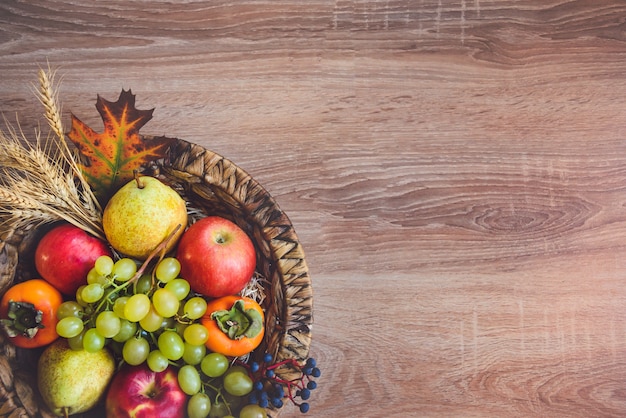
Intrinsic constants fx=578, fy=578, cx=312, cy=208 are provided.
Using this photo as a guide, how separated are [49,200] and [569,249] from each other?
966 millimetres

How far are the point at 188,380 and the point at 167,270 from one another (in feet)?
0.54

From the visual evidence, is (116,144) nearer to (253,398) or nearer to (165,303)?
(165,303)

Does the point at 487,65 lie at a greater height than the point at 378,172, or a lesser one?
greater

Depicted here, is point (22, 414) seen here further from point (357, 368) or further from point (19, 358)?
point (357, 368)

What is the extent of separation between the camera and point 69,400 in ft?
2.72

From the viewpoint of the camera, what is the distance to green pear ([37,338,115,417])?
0.83m

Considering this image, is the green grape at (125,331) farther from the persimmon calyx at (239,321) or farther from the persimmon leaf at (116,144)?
the persimmon leaf at (116,144)

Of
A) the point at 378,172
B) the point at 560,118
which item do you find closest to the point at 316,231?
the point at 378,172

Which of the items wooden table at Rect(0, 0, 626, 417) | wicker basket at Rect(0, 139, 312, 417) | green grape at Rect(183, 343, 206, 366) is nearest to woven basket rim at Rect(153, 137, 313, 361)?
wicker basket at Rect(0, 139, 312, 417)

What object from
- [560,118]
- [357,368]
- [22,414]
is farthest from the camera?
[560,118]

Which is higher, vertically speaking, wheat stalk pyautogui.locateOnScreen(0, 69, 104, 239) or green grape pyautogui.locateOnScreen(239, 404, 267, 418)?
wheat stalk pyautogui.locateOnScreen(0, 69, 104, 239)

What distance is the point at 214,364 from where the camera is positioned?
0.86 meters

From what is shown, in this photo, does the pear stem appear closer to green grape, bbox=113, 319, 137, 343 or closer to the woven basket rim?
the woven basket rim

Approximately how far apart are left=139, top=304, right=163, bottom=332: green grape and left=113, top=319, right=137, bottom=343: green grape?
17mm
